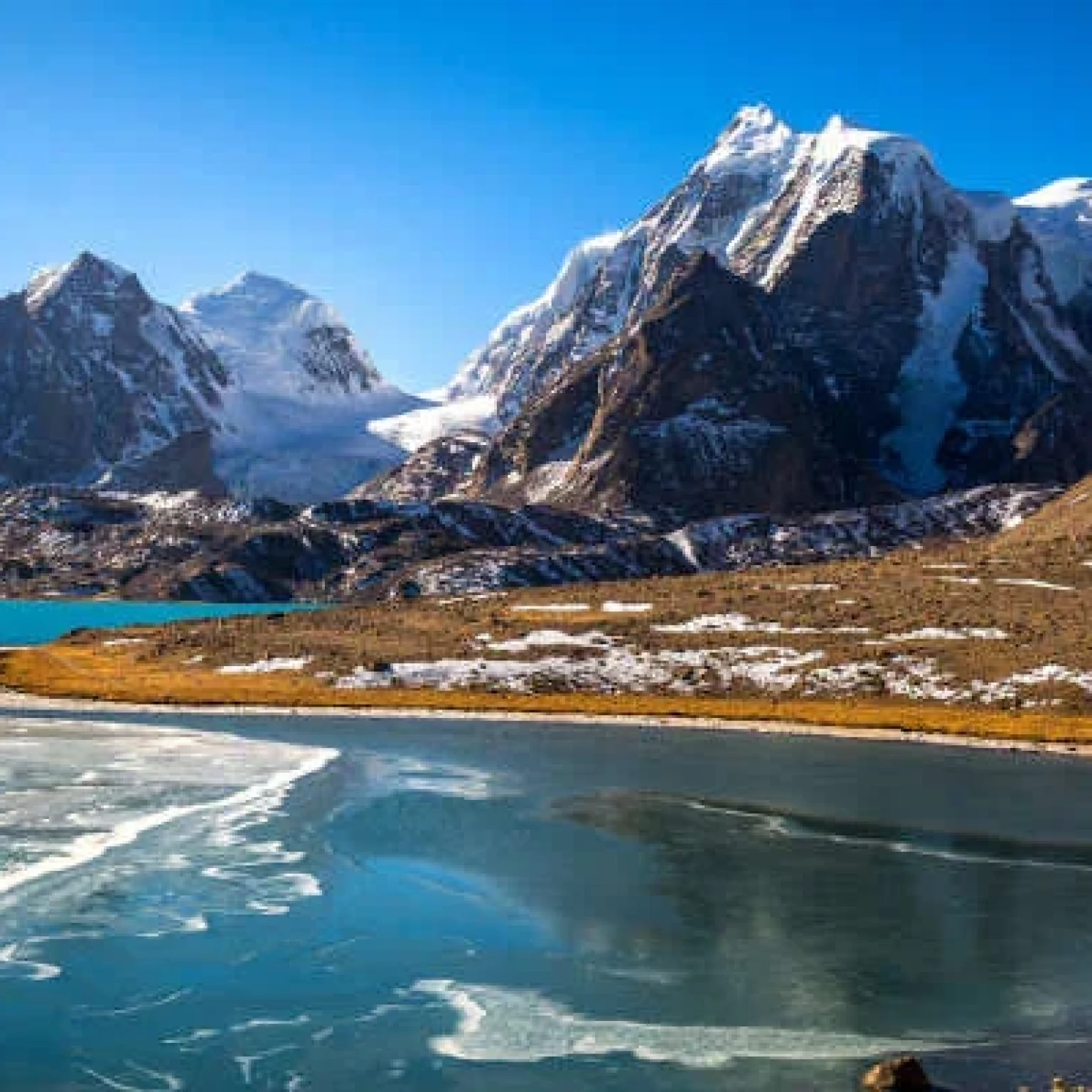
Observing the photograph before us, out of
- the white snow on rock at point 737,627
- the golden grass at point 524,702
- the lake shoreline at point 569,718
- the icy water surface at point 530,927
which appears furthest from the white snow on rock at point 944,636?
the icy water surface at point 530,927

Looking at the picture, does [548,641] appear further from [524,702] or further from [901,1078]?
[901,1078]

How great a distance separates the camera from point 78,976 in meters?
35.8

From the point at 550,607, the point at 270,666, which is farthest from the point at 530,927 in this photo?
the point at 550,607

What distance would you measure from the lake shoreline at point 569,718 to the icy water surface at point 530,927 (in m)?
16.2

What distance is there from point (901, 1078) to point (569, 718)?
79.2 metres

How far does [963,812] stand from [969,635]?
5938 centimetres

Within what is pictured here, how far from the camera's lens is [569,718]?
350 feet

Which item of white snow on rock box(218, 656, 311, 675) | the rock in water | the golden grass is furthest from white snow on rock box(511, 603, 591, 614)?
the rock in water

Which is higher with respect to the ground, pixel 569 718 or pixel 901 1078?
pixel 569 718

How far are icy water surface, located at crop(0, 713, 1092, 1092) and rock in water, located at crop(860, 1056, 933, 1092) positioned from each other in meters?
1.54

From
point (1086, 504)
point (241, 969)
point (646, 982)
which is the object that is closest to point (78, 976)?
point (241, 969)

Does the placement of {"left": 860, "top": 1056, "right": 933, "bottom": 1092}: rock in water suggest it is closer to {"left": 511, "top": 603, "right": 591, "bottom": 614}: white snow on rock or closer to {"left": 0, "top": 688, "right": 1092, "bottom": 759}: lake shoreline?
{"left": 0, "top": 688, "right": 1092, "bottom": 759}: lake shoreline

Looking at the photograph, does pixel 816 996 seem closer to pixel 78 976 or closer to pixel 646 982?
pixel 646 982

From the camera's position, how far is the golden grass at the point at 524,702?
9812cm
